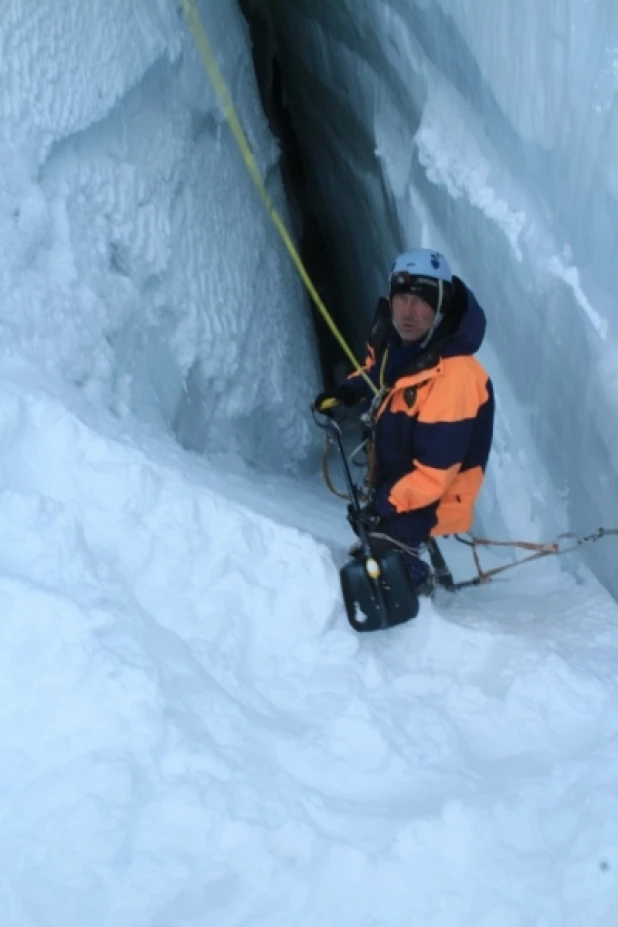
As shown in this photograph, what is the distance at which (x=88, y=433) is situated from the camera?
76.6 inches

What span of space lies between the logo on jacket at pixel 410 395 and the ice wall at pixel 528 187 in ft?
1.71

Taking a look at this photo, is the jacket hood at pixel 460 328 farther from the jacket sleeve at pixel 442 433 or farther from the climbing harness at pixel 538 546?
the climbing harness at pixel 538 546

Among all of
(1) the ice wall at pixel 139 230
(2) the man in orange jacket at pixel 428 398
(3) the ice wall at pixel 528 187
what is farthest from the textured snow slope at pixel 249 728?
(3) the ice wall at pixel 528 187

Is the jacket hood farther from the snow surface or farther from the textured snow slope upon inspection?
the textured snow slope

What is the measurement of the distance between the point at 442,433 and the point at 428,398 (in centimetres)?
10

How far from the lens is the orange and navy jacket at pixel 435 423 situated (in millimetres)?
1855

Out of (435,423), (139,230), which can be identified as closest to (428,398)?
(435,423)

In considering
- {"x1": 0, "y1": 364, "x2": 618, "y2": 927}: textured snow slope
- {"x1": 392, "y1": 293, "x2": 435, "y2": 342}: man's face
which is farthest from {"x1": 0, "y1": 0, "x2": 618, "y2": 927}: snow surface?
{"x1": 392, "y1": 293, "x2": 435, "y2": 342}: man's face

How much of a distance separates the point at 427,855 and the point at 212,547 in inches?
33.0

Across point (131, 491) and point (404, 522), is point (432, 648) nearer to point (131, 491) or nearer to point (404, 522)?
point (404, 522)

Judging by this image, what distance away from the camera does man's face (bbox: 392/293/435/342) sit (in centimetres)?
187

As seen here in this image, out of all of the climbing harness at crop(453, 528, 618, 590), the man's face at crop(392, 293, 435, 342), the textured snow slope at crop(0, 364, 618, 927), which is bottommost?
the climbing harness at crop(453, 528, 618, 590)

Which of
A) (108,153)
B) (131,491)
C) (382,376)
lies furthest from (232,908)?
(108,153)

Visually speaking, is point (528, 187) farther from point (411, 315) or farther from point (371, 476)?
point (371, 476)
